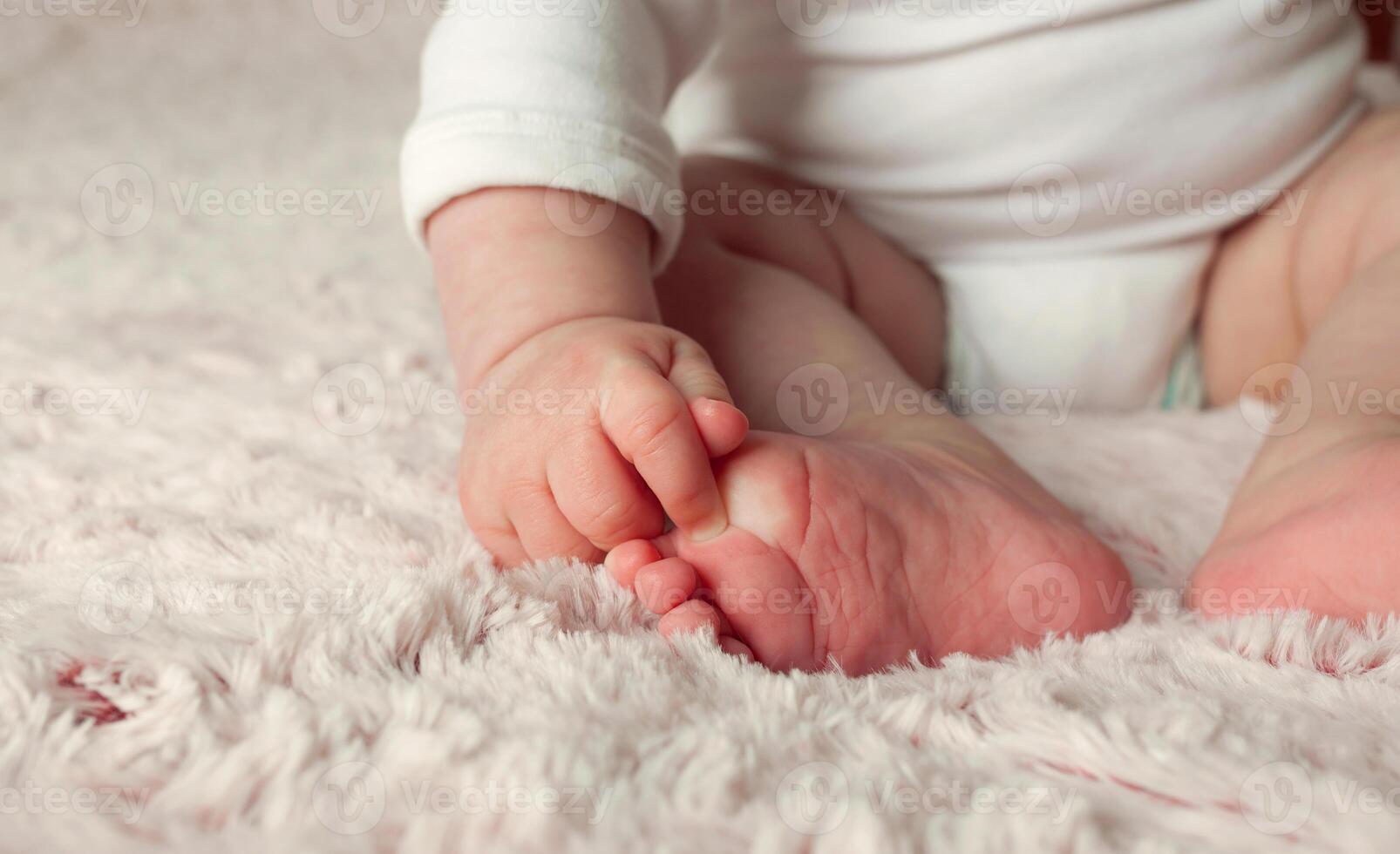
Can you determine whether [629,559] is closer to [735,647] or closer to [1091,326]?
[735,647]

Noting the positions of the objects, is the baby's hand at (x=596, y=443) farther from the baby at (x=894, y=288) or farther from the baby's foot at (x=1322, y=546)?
the baby's foot at (x=1322, y=546)

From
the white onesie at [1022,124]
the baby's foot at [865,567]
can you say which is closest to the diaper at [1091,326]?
the white onesie at [1022,124]

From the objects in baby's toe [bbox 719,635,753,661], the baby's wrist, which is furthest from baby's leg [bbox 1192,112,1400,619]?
the baby's wrist

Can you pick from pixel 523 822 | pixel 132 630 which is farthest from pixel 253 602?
pixel 523 822

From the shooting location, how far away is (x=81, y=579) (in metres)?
0.47

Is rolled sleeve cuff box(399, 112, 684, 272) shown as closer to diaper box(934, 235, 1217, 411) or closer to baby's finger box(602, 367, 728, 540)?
baby's finger box(602, 367, 728, 540)

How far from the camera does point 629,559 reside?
458 millimetres

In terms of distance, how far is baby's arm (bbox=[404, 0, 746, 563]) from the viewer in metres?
0.45

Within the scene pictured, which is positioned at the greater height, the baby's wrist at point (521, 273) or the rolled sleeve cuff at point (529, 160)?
the rolled sleeve cuff at point (529, 160)

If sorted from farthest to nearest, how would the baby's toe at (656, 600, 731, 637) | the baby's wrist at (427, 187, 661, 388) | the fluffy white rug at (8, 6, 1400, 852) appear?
the baby's wrist at (427, 187, 661, 388), the baby's toe at (656, 600, 731, 637), the fluffy white rug at (8, 6, 1400, 852)

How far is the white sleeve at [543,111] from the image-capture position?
0.61m

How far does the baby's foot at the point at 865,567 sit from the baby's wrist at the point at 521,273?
0.47 ft

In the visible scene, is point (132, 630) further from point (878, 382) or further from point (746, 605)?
point (878, 382)

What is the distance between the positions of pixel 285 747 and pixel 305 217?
0.80m
